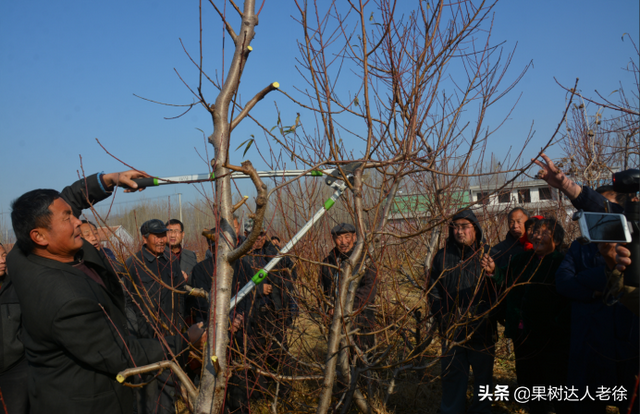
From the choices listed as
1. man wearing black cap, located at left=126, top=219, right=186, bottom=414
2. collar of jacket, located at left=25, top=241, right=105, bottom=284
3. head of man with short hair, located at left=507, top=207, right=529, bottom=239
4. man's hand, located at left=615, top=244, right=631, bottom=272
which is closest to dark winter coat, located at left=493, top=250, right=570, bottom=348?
head of man with short hair, located at left=507, top=207, right=529, bottom=239

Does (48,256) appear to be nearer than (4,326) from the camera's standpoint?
Yes

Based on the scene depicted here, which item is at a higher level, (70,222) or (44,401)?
(70,222)

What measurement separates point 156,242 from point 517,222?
12.4 ft

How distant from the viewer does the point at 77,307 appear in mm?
1785

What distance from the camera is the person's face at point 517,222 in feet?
14.3

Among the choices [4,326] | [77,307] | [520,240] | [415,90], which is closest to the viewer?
[77,307]

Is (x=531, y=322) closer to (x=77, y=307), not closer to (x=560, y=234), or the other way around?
(x=560, y=234)

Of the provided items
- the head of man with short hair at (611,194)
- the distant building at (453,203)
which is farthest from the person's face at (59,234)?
the head of man with short hair at (611,194)

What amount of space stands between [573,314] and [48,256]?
334 centimetres

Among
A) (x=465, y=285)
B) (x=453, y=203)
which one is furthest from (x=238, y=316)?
(x=453, y=203)

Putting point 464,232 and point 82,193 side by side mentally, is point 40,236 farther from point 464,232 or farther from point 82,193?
point 464,232

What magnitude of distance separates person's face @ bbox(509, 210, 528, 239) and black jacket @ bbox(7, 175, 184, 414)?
3696 mm

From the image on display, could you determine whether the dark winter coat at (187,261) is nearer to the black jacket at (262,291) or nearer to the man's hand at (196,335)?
the black jacket at (262,291)

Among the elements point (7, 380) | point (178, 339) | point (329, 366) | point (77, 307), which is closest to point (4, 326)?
point (7, 380)
